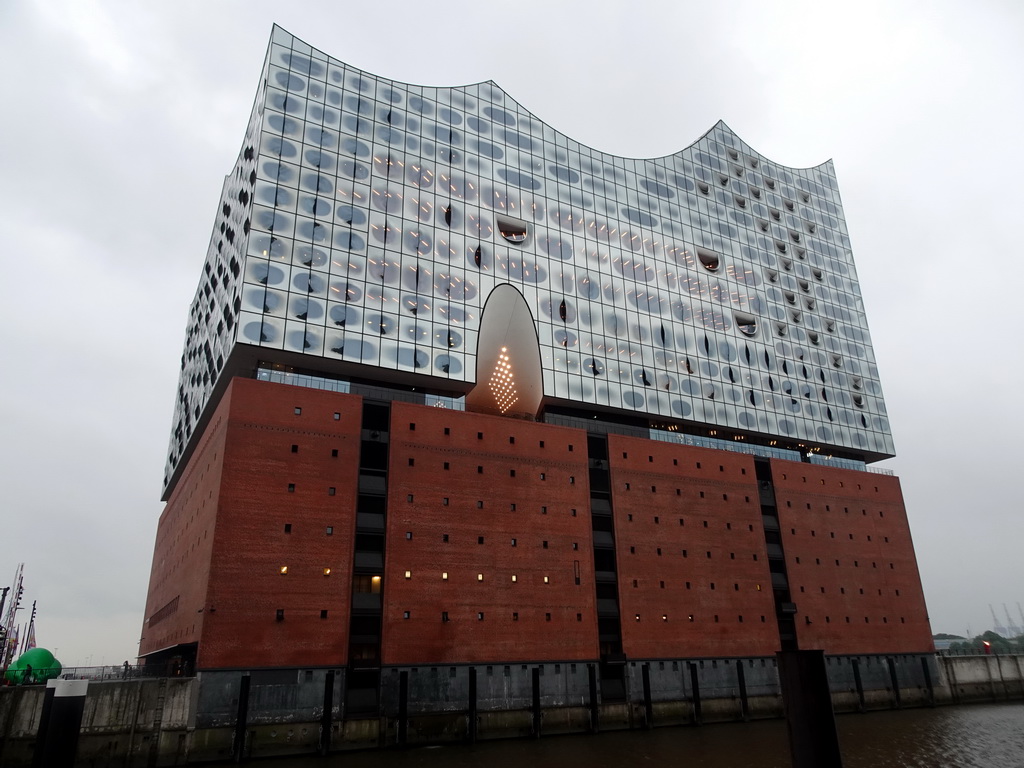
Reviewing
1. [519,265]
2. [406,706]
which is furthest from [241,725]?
[519,265]

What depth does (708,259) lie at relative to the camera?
170ft

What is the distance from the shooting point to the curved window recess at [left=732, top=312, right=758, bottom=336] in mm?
50675

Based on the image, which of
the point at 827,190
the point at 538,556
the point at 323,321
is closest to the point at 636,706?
the point at 538,556

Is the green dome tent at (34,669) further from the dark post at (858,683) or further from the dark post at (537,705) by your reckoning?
the dark post at (858,683)

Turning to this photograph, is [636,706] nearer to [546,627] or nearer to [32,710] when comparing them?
[546,627]

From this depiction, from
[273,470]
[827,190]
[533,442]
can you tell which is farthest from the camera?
[827,190]

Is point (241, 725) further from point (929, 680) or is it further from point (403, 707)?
point (929, 680)

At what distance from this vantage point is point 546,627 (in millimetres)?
34938

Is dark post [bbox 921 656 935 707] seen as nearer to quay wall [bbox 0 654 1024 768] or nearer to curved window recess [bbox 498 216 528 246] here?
quay wall [bbox 0 654 1024 768]

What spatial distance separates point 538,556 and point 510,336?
502 inches

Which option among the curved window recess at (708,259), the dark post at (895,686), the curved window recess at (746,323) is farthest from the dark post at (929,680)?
the curved window recess at (708,259)

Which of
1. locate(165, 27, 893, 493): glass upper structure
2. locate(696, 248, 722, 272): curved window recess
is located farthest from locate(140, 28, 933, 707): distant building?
locate(696, 248, 722, 272): curved window recess

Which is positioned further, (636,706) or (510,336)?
(510,336)

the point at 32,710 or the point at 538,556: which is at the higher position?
the point at 538,556
